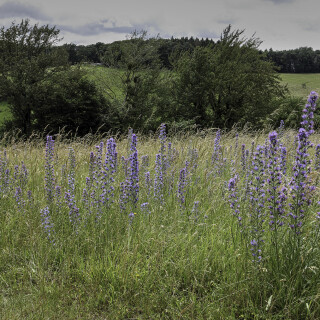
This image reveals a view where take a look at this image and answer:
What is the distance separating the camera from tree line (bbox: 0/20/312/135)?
84.7ft

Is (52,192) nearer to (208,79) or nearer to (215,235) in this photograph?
(215,235)

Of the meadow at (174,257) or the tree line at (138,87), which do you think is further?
the tree line at (138,87)

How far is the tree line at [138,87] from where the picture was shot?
25828mm

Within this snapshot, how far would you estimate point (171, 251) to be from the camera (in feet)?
9.56

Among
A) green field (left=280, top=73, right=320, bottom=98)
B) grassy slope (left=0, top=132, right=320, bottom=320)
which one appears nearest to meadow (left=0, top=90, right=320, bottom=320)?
grassy slope (left=0, top=132, right=320, bottom=320)

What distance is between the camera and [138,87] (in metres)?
28.5

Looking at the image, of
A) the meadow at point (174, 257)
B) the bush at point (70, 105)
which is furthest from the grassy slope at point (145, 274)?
the bush at point (70, 105)

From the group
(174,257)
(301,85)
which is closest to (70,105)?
(174,257)

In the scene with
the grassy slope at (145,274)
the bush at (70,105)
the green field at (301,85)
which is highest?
the green field at (301,85)

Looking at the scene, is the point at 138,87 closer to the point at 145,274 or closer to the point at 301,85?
the point at 145,274

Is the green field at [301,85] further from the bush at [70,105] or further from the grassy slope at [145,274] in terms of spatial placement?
the grassy slope at [145,274]

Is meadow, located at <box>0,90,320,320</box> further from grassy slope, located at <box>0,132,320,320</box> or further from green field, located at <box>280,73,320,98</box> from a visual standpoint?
green field, located at <box>280,73,320,98</box>

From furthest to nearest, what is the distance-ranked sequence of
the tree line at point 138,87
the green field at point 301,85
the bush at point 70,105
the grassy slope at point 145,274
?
1. the green field at point 301,85
2. the bush at point 70,105
3. the tree line at point 138,87
4. the grassy slope at point 145,274

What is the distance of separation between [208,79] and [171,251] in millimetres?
24293
